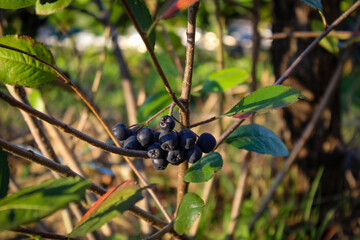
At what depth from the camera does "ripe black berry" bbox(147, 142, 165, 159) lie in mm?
469

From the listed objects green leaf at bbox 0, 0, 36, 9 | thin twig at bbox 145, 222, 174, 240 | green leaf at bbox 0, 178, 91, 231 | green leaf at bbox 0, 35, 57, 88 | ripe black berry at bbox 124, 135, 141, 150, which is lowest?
thin twig at bbox 145, 222, 174, 240

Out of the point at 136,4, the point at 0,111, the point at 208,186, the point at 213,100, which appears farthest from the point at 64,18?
the point at 0,111

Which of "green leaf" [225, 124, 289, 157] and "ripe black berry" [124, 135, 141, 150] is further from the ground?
"ripe black berry" [124, 135, 141, 150]

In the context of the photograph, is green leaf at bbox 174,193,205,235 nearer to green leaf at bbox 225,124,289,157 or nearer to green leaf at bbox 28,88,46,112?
green leaf at bbox 225,124,289,157

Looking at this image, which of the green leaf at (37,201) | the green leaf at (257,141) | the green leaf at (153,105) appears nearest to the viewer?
the green leaf at (37,201)

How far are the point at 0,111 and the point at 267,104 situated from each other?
138 inches

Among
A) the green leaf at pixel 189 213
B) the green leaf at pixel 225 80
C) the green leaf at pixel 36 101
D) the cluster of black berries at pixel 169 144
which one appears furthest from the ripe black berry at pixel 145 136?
the green leaf at pixel 36 101

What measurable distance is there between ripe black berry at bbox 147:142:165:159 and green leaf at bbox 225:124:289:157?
157 mm

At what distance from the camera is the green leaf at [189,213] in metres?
0.44

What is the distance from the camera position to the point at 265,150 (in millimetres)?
543

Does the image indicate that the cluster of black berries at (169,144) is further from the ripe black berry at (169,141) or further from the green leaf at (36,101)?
the green leaf at (36,101)

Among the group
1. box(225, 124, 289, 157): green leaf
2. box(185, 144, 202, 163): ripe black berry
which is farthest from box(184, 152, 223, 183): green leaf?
box(225, 124, 289, 157): green leaf

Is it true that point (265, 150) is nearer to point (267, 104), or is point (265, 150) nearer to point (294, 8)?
point (267, 104)

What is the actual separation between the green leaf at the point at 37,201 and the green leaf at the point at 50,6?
25 centimetres
